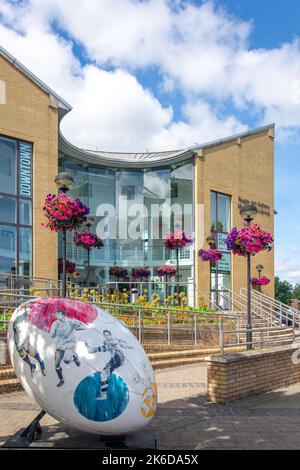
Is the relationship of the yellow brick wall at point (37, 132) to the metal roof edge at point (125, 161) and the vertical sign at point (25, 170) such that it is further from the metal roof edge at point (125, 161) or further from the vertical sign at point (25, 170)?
the metal roof edge at point (125, 161)

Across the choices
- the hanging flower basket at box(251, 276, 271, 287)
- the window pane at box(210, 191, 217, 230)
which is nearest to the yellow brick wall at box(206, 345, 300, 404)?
the window pane at box(210, 191, 217, 230)

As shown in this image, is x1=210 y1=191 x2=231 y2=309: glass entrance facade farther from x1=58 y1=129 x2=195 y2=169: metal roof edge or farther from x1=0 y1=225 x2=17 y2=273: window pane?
x1=0 y1=225 x2=17 y2=273: window pane

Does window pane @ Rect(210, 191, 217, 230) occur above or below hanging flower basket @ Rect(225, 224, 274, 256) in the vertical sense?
above

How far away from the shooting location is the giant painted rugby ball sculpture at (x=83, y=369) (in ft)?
17.1

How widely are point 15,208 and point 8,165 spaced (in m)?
1.69

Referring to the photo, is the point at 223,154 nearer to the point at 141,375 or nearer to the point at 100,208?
the point at 100,208

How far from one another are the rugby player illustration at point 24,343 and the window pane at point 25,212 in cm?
1281

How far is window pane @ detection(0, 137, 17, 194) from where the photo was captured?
1797 centimetres

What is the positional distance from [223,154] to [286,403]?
62.9ft

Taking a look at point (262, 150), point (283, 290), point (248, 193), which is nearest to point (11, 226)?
point (248, 193)

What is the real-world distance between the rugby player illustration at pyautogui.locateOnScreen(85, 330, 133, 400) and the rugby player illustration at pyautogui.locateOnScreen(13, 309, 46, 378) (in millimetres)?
645

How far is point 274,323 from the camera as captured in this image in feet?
64.2

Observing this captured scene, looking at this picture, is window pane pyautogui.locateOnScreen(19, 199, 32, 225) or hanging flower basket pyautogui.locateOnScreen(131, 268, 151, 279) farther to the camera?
hanging flower basket pyautogui.locateOnScreen(131, 268, 151, 279)

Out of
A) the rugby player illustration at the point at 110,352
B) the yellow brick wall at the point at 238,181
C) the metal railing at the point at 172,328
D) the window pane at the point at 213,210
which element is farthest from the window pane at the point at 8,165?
the rugby player illustration at the point at 110,352
